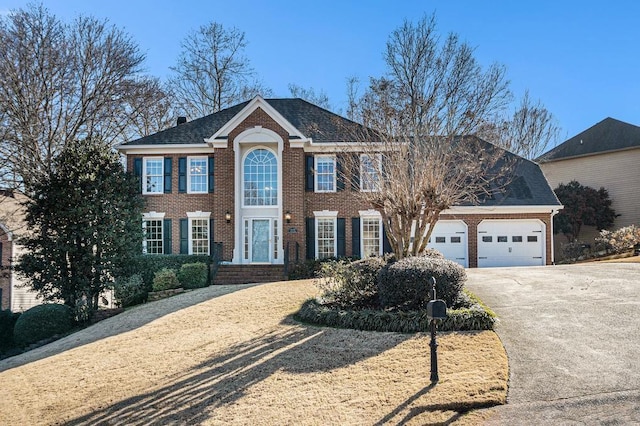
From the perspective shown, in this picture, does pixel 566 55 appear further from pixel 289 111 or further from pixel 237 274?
pixel 237 274

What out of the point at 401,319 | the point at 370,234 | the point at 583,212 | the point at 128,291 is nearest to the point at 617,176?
the point at 583,212

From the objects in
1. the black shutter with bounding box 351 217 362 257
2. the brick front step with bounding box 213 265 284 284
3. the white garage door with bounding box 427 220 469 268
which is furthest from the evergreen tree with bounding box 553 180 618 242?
the brick front step with bounding box 213 265 284 284

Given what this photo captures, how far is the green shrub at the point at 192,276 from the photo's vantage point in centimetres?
1725

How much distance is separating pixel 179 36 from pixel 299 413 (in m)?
31.4

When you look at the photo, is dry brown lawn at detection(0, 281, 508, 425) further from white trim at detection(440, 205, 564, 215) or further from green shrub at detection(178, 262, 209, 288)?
white trim at detection(440, 205, 564, 215)

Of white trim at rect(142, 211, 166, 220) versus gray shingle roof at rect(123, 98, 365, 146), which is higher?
gray shingle roof at rect(123, 98, 365, 146)

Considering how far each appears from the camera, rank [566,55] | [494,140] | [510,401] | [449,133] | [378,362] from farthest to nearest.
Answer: [494,140], [566,55], [449,133], [378,362], [510,401]

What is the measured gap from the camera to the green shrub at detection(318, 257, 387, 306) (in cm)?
1107

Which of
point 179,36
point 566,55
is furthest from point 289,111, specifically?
point 179,36

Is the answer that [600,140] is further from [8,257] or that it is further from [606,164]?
[8,257]

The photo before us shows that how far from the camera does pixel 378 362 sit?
7695mm

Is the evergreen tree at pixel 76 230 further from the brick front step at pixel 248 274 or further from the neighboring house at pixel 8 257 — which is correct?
the neighboring house at pixel 8 257

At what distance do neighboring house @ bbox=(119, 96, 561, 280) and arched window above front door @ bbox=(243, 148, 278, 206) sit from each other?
0.04 metres

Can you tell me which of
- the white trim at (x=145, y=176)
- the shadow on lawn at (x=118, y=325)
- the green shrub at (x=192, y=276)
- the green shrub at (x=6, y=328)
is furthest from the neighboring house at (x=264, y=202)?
the green shrub at (x=6, y=328)
